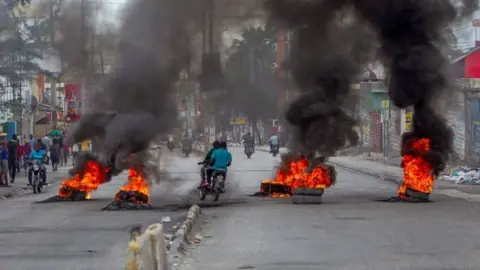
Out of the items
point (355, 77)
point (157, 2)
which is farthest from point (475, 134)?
point (157, 2)

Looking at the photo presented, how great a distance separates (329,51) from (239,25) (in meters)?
3.55

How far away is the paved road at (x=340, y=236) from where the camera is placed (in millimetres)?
11188

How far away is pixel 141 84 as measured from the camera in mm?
21984

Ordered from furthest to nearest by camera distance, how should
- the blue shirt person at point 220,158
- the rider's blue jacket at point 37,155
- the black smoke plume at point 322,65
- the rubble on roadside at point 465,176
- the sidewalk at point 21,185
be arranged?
1. the rubble on roadside at point 465,176
2. the sidewalk at point 21,185
3. the rider's blue jacket at point 37,155
4. the black smoke plume at point 322,65
5. the blue shirt person at point 220,158

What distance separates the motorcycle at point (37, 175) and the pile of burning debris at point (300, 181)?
7.07m

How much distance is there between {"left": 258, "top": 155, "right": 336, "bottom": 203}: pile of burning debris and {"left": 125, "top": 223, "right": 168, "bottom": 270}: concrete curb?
12934mm

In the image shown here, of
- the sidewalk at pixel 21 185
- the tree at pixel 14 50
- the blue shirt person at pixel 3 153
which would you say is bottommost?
the sidewalk at pixel 21 185

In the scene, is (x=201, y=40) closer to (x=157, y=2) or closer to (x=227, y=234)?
(x=157, y=2)

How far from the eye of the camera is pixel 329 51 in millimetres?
25281

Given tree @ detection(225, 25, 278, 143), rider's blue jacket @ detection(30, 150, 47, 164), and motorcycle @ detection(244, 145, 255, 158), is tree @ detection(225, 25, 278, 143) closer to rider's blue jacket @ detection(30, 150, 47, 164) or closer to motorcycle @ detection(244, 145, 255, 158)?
motorcycle @ detection(244, 145, 255, 158)

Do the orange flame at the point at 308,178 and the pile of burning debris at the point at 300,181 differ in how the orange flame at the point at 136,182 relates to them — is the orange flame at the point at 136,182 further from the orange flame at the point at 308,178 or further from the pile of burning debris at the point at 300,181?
the orange flame at the point at 308,178

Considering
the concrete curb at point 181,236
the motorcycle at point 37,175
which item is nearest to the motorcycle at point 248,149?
the motorcycle at point 37,175

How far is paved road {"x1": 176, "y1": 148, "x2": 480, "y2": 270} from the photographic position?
1119 centimetres

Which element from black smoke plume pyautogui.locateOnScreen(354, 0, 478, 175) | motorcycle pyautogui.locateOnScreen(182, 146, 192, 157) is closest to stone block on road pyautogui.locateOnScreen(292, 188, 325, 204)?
black smoke plume pyautogui.locateOnScreen(354, 0, 478, 175)
